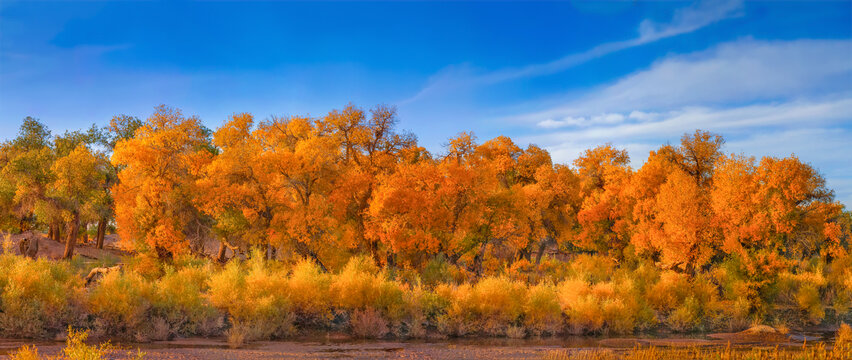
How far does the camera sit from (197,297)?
22.8m

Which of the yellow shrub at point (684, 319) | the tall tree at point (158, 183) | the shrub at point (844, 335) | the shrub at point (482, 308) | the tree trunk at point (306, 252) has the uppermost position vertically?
the tall tree at point (158, 183)

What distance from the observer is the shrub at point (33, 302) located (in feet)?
65.5

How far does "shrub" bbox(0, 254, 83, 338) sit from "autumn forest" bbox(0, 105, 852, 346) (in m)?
0.07

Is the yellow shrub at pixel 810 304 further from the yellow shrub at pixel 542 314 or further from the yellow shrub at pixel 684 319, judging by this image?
the yellow shrub at pixel 542 314

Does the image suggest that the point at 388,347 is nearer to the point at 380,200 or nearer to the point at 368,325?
the point at 368,325

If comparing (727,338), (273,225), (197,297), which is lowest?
(727,338)

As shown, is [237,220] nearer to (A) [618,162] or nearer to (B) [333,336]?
(B) [333,336]

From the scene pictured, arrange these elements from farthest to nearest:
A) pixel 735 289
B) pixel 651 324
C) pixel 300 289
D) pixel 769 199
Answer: pixel 769 199
pixel 735 289
pixel 651 324
pixel 300 289

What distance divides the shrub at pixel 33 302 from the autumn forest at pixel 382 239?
0.07 meters

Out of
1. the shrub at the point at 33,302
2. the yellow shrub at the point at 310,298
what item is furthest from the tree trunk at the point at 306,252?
the shrub at the point at 33,302

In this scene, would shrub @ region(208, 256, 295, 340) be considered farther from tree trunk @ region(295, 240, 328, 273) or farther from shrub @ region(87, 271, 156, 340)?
tree trunk @ region(295, 240, 328, 273)

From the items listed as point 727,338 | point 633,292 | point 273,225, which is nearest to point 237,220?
point 273,225

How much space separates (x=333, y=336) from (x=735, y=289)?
21.0 metres

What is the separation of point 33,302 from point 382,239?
16251 millimetres
